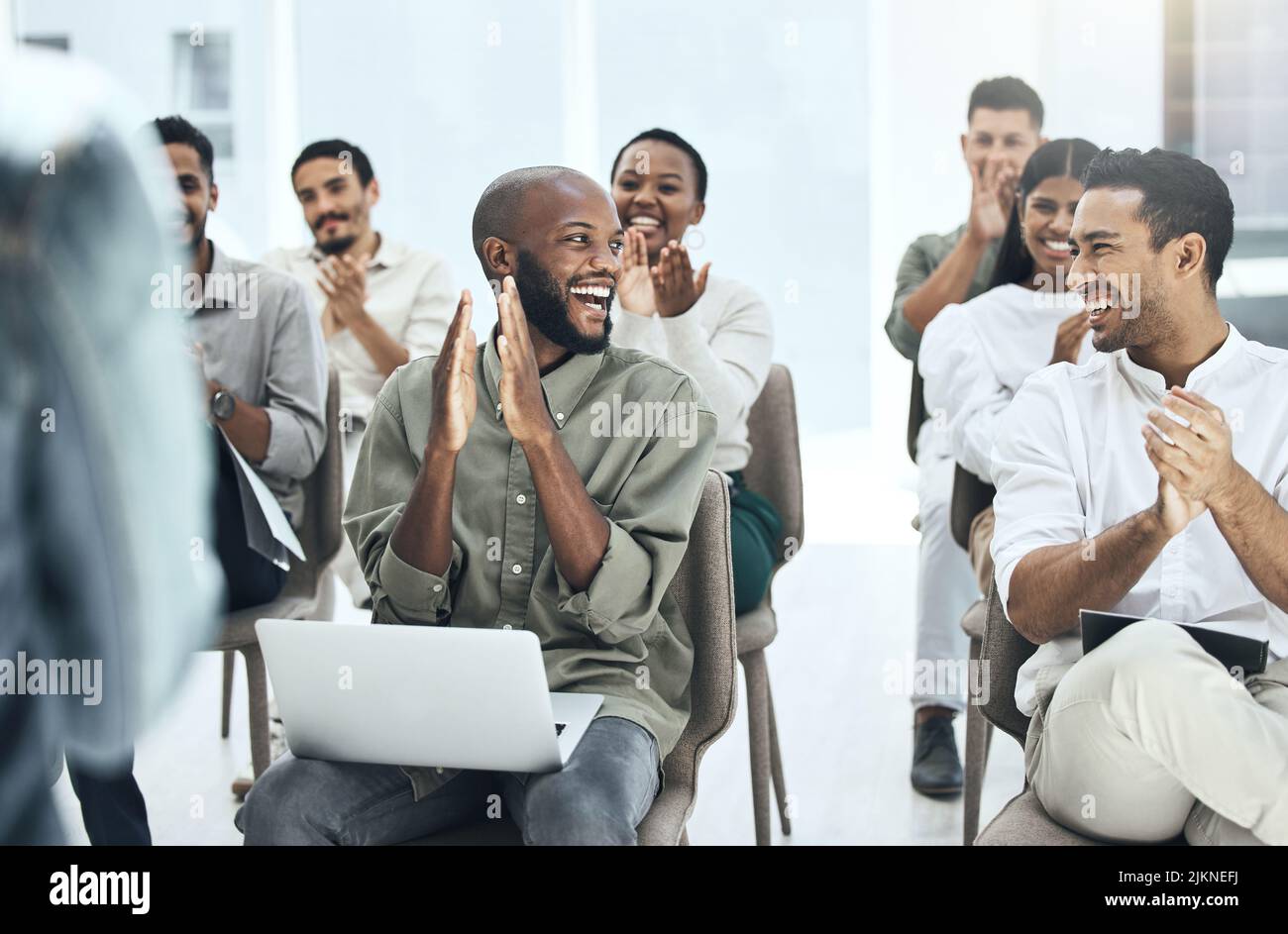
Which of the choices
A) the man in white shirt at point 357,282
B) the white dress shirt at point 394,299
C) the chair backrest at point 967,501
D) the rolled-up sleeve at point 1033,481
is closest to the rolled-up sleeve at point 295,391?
the man in white shirt at point 357,282

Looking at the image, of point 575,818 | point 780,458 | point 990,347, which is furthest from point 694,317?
point 575,818

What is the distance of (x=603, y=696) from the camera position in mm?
1573

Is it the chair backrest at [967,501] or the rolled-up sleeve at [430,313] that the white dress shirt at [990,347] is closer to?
the chair backrest at [967,501]

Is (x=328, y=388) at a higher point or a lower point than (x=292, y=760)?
higher

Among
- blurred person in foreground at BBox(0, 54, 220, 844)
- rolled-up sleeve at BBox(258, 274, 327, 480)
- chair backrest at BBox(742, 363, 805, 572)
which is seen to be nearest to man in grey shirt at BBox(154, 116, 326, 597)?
rolled-up sleeve at BBox(258, 274, 327, 480)

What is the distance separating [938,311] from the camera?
2.98 meters

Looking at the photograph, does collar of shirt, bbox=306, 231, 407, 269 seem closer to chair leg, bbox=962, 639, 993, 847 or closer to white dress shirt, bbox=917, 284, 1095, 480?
white dress shirt, bbox=917, 284, 1095, 480

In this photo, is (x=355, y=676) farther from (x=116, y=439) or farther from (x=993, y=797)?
(x=993, y=797)

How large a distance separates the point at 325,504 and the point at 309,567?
0.12 meters

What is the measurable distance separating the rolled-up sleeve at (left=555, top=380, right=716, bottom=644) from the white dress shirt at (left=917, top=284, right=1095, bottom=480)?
3.49ft

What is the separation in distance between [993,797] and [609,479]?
1.43 metres

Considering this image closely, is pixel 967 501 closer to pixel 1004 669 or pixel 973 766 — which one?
pixel 973 766

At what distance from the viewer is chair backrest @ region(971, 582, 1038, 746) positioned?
1606 millimetres

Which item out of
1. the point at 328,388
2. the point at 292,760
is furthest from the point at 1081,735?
the point at 328,388
